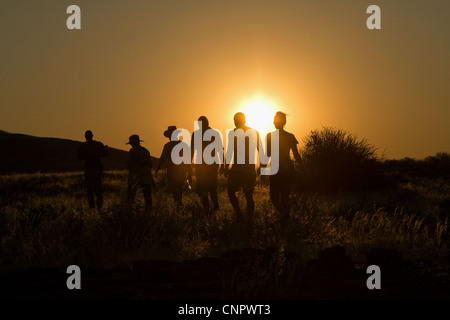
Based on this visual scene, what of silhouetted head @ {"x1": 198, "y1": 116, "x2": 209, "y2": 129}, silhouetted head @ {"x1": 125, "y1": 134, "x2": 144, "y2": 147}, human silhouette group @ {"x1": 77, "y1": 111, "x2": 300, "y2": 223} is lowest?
human silhouette group @ {"x1": 77, "y1": 111, "x2": 300, "y2": 223}

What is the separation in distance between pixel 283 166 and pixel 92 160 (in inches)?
204

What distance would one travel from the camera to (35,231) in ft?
31.6

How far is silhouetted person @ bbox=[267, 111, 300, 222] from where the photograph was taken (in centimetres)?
997

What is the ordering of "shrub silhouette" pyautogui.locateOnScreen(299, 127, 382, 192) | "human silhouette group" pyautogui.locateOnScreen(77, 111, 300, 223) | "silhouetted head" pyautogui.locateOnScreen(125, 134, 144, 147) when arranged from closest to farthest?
"human silhouette group" pyautogui.locateOnScreen(77, 111, 300, 223)
"silhouetted head" pyautogui.locateOnScreen(125, 134, 144, 147)
"shrub silhouette" pyautogui.locateOnScreen(299, 127, 382, 192)

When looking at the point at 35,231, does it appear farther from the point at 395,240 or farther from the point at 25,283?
the point at 395,240

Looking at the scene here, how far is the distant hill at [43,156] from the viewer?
5750cm

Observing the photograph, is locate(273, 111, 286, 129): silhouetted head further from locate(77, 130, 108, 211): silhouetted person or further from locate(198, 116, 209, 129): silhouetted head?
locate(77, 130, 108, 211): silhouetted person

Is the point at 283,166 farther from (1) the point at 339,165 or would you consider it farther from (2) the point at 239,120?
(1) the point at 339,165

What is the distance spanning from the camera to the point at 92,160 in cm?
1320

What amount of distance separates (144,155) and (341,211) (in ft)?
15.8

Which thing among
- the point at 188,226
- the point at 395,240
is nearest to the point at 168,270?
the point at 188,226

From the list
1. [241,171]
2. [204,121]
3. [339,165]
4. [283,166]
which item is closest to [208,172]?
[204,121]

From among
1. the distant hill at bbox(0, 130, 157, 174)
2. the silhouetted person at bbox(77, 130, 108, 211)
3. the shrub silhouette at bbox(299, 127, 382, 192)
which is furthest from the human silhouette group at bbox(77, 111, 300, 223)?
the distant hill at bbox(0, 130, 157, 174)

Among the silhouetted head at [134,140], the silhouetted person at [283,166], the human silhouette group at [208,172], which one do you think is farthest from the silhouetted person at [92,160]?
the silhouetted person at [283,166]
